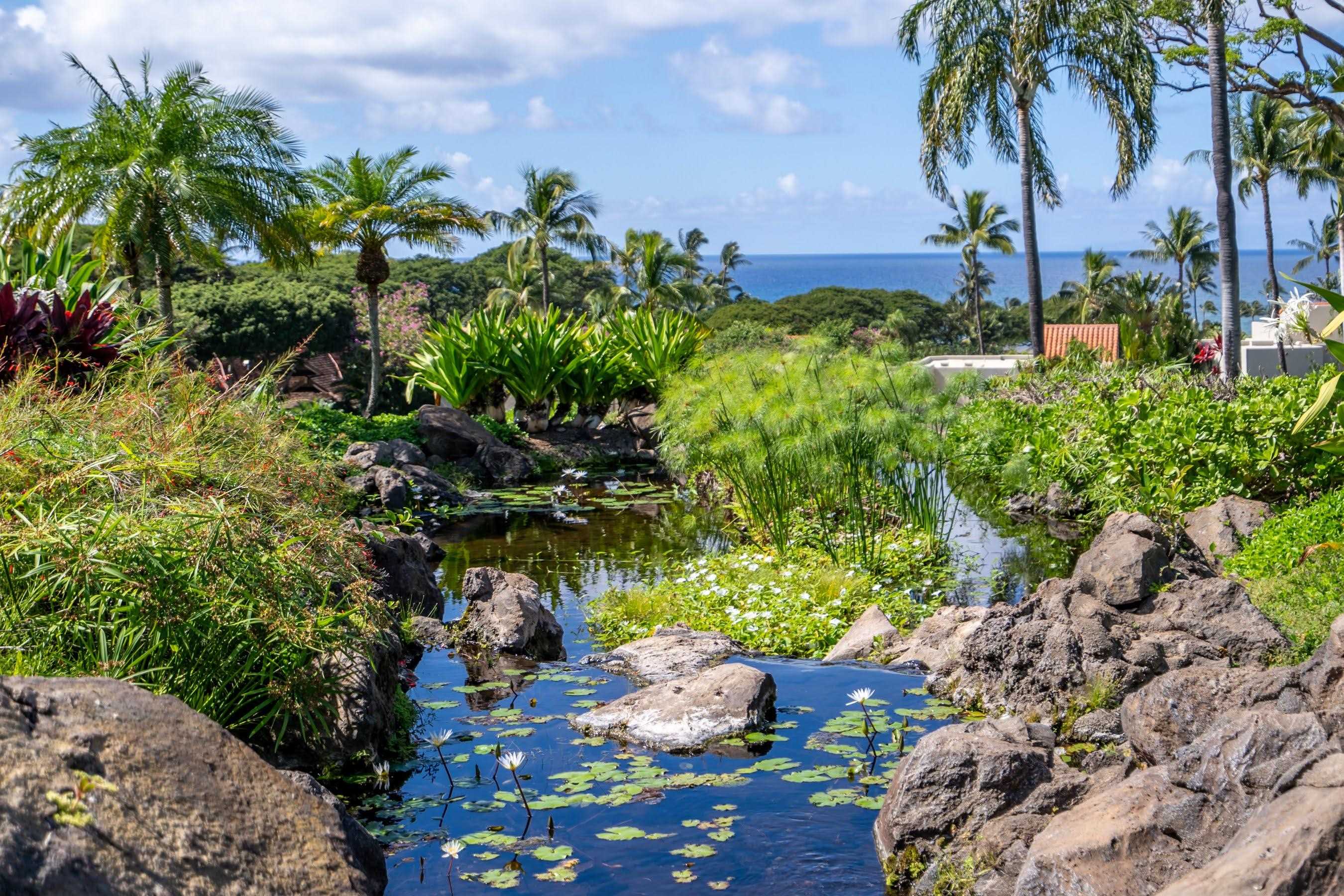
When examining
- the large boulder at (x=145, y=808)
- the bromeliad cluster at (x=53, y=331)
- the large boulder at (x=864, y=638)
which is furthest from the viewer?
the large boulder at (x=864, y=638)

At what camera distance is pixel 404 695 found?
6391 mm

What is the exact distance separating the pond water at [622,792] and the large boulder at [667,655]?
0.53ft

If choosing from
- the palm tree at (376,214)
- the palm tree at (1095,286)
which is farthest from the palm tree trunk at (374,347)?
the palm tree at (1095,286)

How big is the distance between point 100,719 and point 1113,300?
5035 centimetres

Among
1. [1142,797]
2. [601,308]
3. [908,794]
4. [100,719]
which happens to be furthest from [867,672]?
[601,308]

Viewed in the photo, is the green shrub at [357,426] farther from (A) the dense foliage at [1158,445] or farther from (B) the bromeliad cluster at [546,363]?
(A) the dense foliage at [1158,445]

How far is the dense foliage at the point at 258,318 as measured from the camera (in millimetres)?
28094

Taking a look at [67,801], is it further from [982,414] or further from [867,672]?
[982,414]

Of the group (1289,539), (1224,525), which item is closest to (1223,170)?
(1224,525)

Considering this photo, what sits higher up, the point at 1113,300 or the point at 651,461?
the point at 1113,300

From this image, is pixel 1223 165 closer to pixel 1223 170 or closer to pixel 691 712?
pixel 1223 170

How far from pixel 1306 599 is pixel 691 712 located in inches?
141

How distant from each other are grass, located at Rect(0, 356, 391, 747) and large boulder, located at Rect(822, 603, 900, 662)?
3.24 metres

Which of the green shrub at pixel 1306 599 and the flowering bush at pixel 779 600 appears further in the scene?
the flowering bush at pixel 779 600
